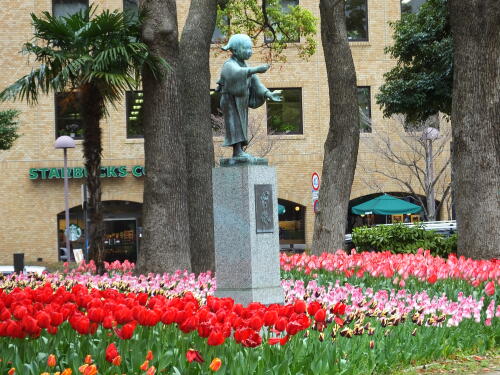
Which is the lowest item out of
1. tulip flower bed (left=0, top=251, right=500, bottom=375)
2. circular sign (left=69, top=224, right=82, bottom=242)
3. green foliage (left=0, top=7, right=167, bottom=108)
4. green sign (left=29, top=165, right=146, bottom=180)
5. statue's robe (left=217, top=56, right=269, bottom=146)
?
tulip flower bed (left=0, top=251, right=500, bottom=375)

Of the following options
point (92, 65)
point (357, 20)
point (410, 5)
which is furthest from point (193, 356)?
point (410, 5)

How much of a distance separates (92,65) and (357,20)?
27.0 metres

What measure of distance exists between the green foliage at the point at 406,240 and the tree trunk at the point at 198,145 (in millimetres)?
7342

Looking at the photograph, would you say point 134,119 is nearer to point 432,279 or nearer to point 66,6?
point 66,6

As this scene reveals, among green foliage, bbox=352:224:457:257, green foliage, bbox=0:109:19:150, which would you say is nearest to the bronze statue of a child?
green foliage, bbox=352:224:457:257

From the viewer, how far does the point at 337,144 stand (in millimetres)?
19297

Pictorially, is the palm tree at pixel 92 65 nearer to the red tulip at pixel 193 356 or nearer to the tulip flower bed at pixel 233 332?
the tulip flower bed at pixel 233 332

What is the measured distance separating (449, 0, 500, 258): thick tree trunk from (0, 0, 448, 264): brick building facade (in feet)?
69.1

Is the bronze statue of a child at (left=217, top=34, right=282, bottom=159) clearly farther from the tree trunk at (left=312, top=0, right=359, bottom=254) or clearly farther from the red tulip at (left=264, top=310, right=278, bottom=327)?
the tree trunk at (left=312, top=0, right=359, bottom=254)

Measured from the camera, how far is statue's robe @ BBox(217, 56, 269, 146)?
10898 millimetres

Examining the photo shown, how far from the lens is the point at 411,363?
8.84 metres

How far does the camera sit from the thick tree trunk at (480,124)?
56.6 ft

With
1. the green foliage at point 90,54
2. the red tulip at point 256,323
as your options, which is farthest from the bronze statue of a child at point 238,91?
the green foliage at point 90,54

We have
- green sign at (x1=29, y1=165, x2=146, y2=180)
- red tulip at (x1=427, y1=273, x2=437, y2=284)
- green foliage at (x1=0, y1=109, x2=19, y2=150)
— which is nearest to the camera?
red tulip at (x1=427, y1=273, x2=437, y2=284)
